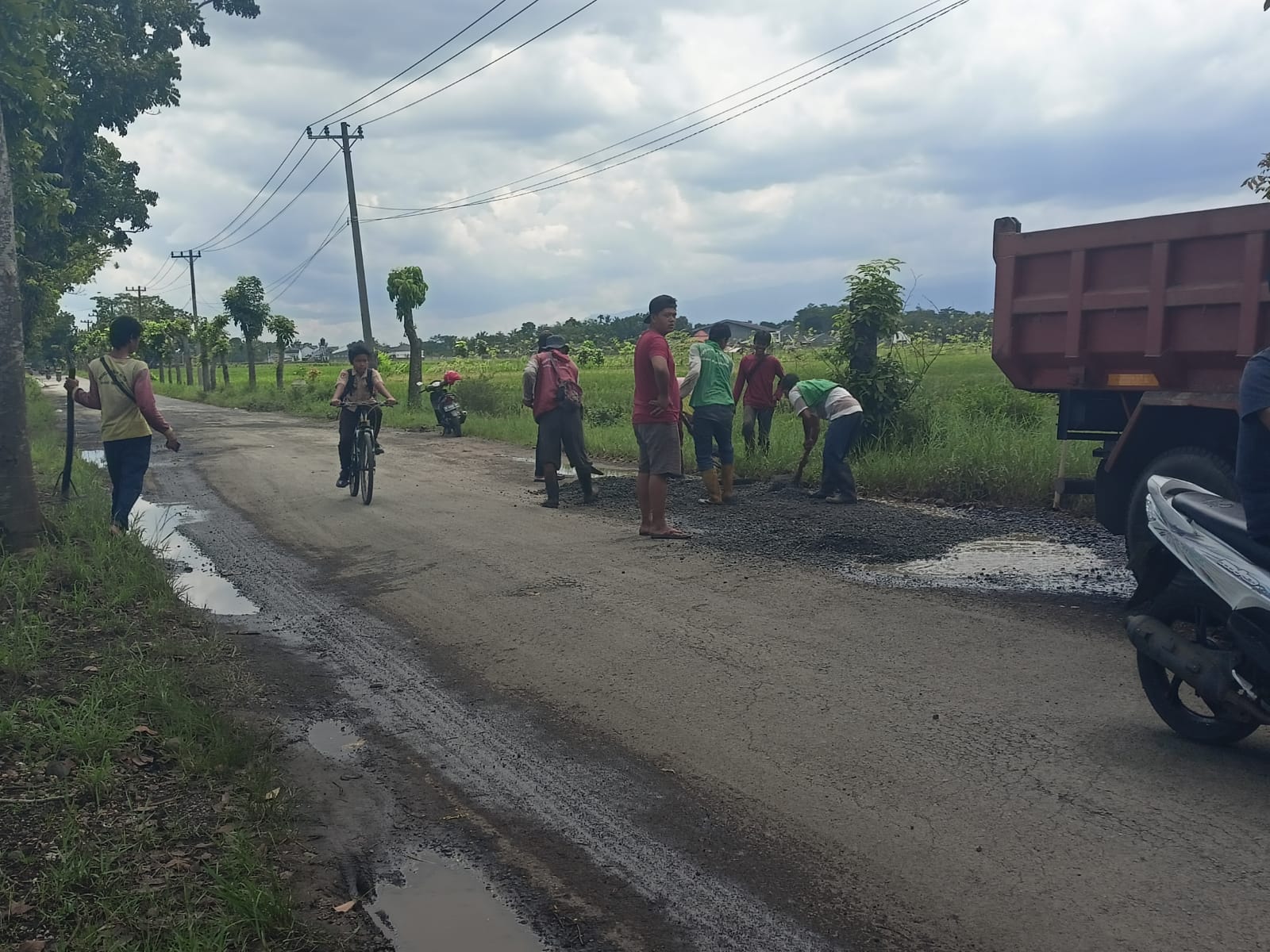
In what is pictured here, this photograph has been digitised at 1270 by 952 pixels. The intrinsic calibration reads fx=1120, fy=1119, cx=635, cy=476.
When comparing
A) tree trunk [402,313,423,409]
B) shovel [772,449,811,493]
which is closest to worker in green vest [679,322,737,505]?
shovel [772,449,811,493]

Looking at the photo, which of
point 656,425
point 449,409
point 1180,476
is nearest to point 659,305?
point 656,425

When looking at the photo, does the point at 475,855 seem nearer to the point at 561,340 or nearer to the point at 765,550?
the point at 765,550

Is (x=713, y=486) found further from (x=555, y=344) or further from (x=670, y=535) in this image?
(x=555, y=344)

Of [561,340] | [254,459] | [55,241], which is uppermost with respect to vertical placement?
[55,241]

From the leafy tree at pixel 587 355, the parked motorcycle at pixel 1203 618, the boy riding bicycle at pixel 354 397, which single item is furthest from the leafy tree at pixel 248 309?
the parked motorcycle at pixel 1203 618

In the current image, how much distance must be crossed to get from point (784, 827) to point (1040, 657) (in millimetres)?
2432

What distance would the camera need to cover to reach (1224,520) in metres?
4.36

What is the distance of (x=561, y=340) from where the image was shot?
11.8 metres

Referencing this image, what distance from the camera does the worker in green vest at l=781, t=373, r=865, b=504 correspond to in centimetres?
1099

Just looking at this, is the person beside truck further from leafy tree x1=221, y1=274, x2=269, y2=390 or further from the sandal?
leafy tree x1=221, y1=274, x2=269, y2=390

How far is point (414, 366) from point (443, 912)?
89.1 feet

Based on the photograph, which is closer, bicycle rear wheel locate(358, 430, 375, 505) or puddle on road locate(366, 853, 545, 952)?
puddle on road locate(366, 853, 545, 952)

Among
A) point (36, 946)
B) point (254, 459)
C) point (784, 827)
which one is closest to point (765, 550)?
point (784, 827)

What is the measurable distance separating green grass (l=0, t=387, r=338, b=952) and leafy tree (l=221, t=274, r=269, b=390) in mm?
45379
